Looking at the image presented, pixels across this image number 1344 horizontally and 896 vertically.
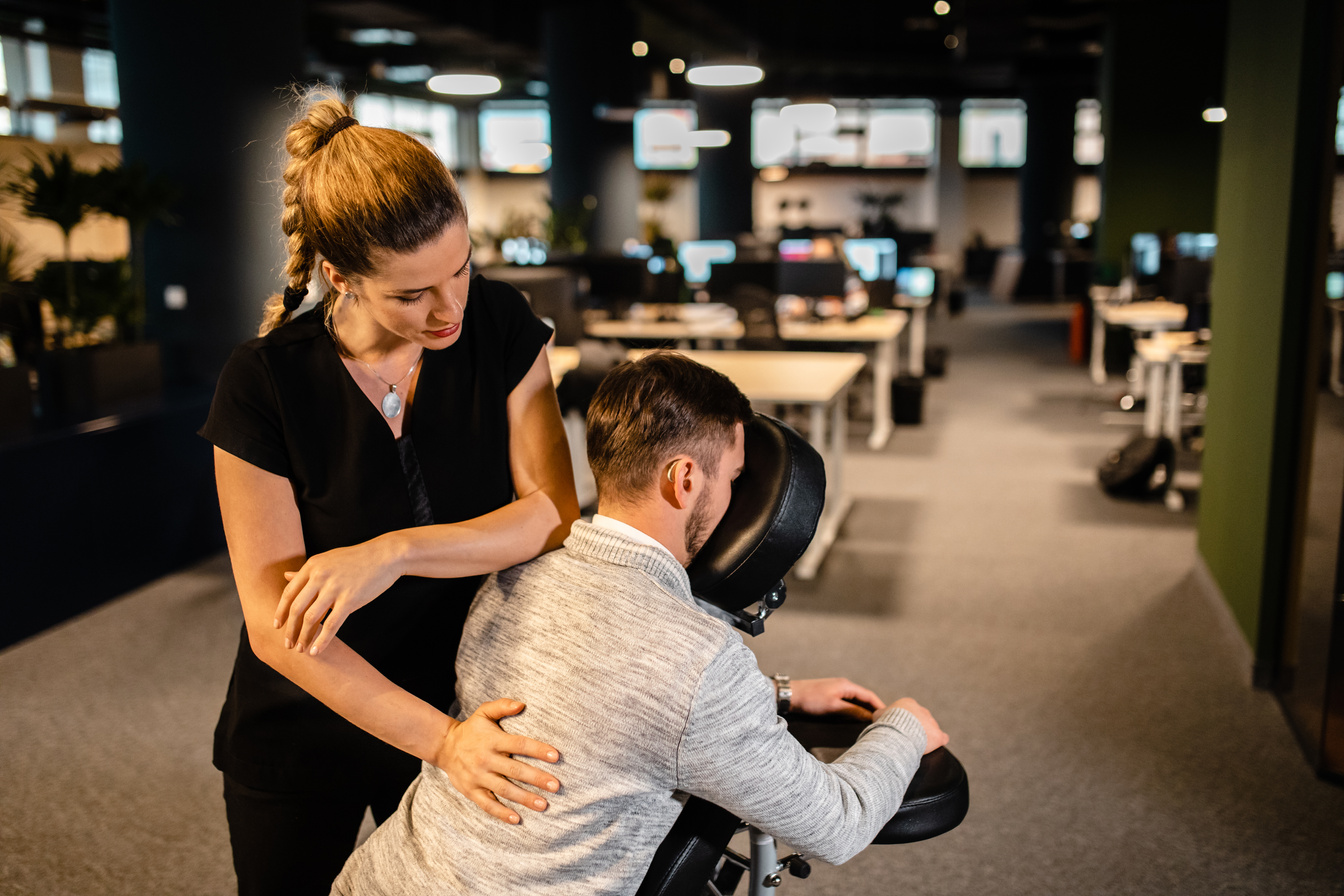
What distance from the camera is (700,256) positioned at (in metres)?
7.70

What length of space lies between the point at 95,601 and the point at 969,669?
322cm

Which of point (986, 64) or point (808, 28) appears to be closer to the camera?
point (986, 64)

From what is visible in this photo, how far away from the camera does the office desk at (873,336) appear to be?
6.43 meters

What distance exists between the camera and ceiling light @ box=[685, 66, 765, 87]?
10.2 meters

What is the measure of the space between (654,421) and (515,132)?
1888 centimetres

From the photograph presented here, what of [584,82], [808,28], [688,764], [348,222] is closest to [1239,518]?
[688,764]

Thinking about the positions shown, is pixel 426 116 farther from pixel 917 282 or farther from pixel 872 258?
pixel 872 258

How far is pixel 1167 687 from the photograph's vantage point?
320cm

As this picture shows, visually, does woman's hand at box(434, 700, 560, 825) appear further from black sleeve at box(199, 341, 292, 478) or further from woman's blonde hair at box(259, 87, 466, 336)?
woman's blonde hair at box(259, 87, 466, 336)

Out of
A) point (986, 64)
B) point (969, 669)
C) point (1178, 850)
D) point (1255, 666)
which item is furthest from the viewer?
point (986, 64)

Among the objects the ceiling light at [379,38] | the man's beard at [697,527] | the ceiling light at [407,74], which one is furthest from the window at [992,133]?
the man's beard at [697,527]

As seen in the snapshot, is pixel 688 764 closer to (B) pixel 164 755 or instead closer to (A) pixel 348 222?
(A) pixel 348 222

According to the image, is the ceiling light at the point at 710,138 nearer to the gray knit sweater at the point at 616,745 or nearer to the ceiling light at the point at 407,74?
the ceiling light at the point at 407,74

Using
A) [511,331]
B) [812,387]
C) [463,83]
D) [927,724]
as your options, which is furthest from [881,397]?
[511,331]
